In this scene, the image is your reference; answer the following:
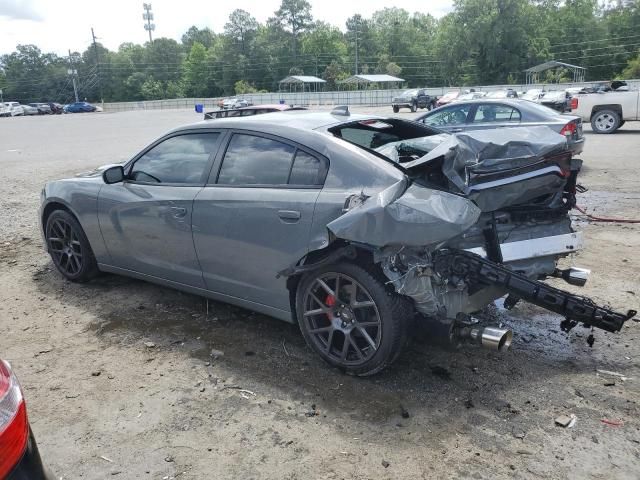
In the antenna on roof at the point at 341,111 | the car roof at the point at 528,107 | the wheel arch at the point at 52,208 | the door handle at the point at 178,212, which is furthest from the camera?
the car roof at the point at 528,107

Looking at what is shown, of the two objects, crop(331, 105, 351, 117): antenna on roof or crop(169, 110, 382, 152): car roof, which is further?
crop(331, 105, 351, 117): antenna on roof

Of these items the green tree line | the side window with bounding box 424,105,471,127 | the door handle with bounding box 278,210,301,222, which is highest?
the green tree line

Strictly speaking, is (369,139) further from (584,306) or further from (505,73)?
(505,73)

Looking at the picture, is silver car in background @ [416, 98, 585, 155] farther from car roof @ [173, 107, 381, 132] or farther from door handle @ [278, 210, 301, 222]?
door handle @ [278, 210, 301, 222]

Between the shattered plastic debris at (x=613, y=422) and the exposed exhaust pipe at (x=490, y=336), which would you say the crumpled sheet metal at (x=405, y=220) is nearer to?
the exposed exhaust pipe at (x=490, y=336)

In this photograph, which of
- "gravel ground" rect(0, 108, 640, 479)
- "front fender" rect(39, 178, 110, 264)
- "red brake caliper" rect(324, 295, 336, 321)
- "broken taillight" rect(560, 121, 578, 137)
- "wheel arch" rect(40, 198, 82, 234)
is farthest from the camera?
"broken taillight" rect(560, 121, 578, 137)

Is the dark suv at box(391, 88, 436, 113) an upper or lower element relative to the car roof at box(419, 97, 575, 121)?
lower

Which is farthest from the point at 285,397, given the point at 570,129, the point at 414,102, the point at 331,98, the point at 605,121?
the point at 331,98

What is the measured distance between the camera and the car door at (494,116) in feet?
34.3

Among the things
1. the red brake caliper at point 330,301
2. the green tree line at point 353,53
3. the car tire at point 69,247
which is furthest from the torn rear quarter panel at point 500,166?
the green tree line at point 353,53

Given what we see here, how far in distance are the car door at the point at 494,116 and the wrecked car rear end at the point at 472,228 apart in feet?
23.3

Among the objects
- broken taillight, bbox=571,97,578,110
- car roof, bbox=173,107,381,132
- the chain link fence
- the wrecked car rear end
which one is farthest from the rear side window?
the chain link fence

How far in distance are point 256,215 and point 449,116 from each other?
853cm

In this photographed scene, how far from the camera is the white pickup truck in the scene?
651 inches
